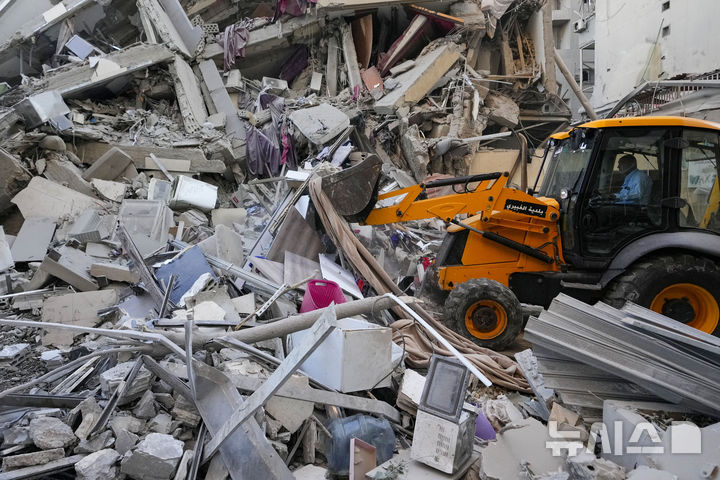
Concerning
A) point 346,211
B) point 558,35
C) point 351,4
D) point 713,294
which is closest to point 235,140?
point 351,4

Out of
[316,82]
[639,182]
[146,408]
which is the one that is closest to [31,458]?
[146,408]

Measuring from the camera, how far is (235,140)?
10.4m

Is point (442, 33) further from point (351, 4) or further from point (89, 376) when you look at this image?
point (89, 376)

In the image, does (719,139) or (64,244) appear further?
(64,244)

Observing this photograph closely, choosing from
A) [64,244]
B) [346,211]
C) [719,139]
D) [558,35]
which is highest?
[558,35]

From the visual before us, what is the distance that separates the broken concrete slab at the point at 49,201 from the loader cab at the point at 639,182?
617 cm

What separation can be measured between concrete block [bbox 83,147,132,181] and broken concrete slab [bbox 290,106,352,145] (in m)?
3.12

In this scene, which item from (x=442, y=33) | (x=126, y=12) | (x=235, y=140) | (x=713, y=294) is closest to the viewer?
(x=713, y=294)

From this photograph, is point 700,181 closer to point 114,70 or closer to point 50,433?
point 50,433

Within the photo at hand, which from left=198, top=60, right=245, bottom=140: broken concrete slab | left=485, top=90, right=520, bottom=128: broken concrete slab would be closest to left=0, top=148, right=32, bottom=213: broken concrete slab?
left=198, top=60, right=245, bottom=140: broken concrete slab

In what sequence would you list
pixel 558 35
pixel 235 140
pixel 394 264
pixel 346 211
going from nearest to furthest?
1. pixel 346 211
2. pixel 394 264
3. pixel 235 140
4. pixel 558 35

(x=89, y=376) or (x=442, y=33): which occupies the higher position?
(x=442, y=33)

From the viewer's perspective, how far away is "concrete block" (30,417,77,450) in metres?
2.61

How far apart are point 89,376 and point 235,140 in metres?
7.69
